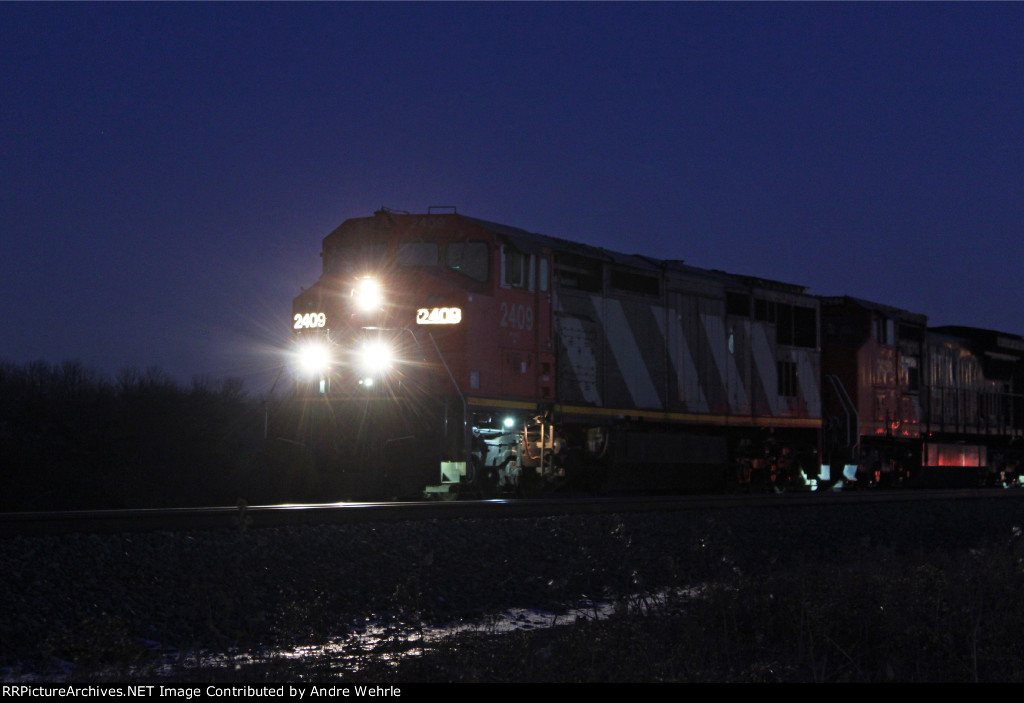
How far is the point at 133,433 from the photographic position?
21.3 m

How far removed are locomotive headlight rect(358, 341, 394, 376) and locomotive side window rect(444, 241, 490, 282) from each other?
51.3 inches

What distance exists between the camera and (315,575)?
7.64 m

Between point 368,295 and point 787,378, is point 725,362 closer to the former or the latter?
point 787,378

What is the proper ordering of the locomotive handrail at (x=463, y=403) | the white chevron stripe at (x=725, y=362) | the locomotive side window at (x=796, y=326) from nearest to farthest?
the locomotive handrail at (x=463, y=403), the white chevron stripe at (x=725, y=362), the locomotive side window at (x=796, y=326)

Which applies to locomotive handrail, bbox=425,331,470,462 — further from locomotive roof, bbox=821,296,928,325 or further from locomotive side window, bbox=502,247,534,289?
locomotive roof, bbox=821,296,928,325

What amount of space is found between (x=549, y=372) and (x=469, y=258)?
1841 mm

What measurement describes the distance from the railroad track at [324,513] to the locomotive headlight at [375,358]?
9.30ft

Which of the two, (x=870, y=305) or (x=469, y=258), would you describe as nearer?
(x=469, y=258)

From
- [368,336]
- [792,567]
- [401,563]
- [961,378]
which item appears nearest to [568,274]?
[368,336]

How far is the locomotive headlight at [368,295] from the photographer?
13.5 meters

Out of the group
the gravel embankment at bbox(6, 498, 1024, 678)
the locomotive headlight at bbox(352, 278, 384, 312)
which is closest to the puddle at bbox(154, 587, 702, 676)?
the gravel embankment at bbox(6, 498, 1024, 678)

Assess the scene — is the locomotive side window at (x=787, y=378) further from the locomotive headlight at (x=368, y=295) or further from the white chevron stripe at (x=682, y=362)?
the locomotive headlight at (x=368, y=295)

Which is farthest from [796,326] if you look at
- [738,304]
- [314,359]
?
[314,359]

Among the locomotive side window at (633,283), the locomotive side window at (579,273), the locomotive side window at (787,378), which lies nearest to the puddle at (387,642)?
the locomotive side window at (579,273)
